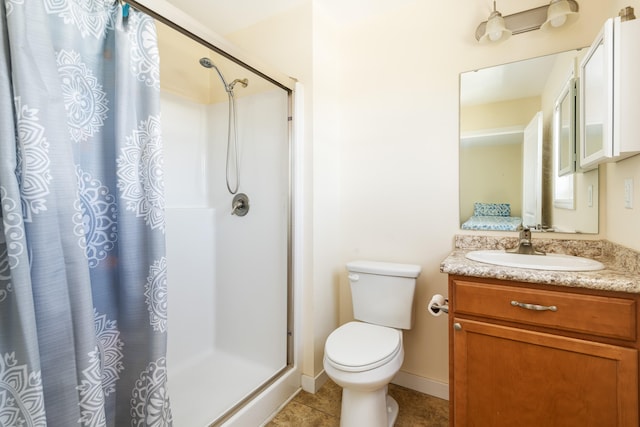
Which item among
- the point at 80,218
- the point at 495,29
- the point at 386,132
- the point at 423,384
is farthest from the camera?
the point at 386,132

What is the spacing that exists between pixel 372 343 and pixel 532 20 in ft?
6.09

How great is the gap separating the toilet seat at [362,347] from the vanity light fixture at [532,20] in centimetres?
167

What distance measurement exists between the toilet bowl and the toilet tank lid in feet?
1.05

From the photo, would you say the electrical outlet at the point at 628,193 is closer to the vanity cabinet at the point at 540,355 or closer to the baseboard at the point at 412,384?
the vanity cabinet at the point at 540,355

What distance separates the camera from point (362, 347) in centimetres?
139

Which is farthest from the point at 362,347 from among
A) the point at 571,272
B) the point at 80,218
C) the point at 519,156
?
the point at 519,156

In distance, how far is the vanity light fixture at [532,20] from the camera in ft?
4.51

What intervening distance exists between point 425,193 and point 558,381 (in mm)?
1065

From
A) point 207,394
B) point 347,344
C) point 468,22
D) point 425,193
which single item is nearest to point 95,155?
point 347,344

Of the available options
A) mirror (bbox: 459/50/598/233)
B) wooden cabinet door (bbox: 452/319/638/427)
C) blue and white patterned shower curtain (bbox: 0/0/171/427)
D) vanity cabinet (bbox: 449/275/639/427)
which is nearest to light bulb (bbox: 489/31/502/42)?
mirror (bbox: 459/50/598/233)

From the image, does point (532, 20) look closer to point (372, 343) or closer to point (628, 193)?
point (628, 193)

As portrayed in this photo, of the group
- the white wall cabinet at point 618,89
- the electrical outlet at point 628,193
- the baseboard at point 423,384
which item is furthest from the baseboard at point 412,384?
the white wall cabinet at point 618,89

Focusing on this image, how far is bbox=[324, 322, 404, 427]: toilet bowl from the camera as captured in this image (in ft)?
4.16

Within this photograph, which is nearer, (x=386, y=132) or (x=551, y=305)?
(x=551, y=305)
